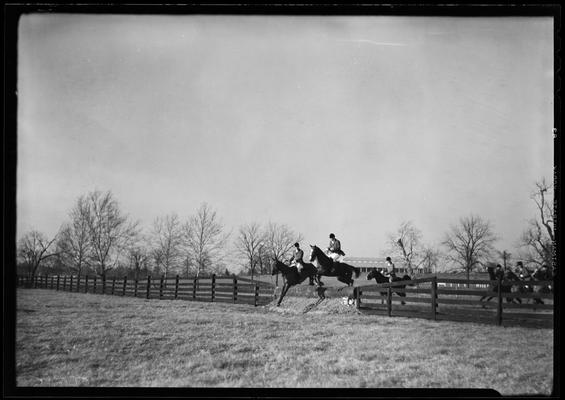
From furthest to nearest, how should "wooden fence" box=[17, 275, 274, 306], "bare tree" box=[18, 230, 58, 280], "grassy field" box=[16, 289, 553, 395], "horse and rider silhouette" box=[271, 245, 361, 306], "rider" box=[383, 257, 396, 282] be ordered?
"wooden fence" box=[17, 275, 274, 306] < "rider" box=[383, 257, 396, 282] < "horse and rider silhouette" box=[271, 245, 361, 306] < "bare tree" box=[18, 230, 58, 280] < "grassy field" box=[16, 289, 553, 395]

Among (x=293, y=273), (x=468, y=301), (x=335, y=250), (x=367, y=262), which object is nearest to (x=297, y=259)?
(x=293, y=273)

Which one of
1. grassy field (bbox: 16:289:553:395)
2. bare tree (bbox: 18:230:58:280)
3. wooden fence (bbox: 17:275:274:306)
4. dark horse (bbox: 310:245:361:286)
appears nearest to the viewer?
grassy field (bbox: 16:289:553:395)

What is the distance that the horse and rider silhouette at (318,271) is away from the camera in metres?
11.2

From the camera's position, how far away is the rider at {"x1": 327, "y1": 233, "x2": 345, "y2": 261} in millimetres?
10266

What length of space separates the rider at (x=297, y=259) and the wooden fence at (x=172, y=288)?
2143 mm

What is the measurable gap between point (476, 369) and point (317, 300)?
21.0 ft

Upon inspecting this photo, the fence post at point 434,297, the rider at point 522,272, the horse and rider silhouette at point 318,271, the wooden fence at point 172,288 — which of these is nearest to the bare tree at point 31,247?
the wooden fence at point 172,288

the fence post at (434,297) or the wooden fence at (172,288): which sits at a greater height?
the fence post at (434,297)

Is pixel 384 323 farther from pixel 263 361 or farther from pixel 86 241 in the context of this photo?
pixel 86 241

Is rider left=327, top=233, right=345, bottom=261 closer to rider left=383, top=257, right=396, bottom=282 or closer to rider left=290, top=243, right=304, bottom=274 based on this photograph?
rider left=290, top=243, right=304, bottom=274

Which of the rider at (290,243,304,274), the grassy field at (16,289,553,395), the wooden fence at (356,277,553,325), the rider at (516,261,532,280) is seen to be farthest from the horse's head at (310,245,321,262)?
the rider at (516,261,532,280)

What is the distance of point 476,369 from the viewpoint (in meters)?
5.05

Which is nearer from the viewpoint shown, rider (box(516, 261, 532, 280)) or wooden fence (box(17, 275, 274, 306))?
rider (box(516, 261, 532, 280))

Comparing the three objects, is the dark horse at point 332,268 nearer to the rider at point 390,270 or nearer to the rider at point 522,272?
the rider at point 390,270
